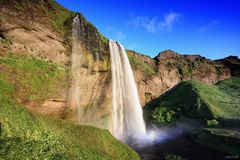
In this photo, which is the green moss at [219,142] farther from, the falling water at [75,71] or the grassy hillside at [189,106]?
the falling water at [75,71]

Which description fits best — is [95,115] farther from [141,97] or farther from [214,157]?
[141,97]

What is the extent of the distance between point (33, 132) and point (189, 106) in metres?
26.0

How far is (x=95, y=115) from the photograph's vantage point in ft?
76.3

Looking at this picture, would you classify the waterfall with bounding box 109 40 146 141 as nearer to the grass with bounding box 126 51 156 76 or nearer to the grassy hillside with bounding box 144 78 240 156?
the grassy hillside with bounding box 144 78 240 156

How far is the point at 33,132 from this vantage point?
32.8 ft

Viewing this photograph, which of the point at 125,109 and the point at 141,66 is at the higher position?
the point at 141,66

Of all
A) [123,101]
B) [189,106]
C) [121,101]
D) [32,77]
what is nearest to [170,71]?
[189,106]

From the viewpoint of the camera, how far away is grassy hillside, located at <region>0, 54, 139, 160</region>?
849 cm

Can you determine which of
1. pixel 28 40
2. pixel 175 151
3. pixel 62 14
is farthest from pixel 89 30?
pixel 175 151

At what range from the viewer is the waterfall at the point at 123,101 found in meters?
25.1

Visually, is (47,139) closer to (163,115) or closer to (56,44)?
(56,44)

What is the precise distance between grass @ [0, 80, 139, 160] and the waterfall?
11.2m

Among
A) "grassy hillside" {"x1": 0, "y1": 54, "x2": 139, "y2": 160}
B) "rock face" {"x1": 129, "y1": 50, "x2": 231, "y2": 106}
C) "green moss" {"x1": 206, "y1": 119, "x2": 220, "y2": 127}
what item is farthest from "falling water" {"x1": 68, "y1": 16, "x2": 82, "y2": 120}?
"green moss" {"x1": 206, "y1": 119, "x2": 220, "y2": 127}

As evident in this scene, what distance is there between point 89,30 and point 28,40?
7.17 metres
